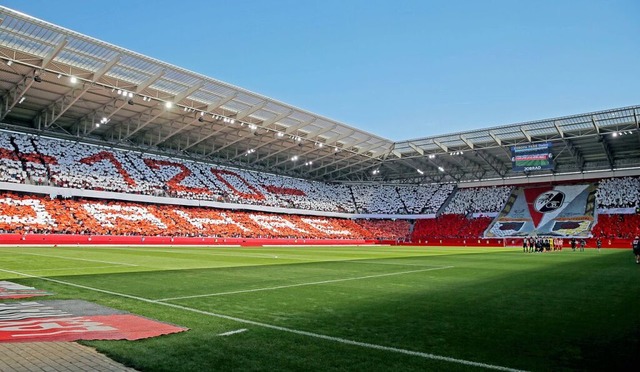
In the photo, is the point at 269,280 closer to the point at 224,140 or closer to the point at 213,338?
the point at 213,338

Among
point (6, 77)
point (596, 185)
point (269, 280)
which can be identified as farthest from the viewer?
point (596, 185)

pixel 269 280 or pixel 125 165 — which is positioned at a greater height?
pixel 125 165

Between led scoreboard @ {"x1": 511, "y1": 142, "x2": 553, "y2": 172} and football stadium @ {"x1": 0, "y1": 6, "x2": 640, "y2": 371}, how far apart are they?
236 millimetres

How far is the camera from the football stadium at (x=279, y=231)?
5.88m

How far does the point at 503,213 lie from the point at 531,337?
61.7 m

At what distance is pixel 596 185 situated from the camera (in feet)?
195

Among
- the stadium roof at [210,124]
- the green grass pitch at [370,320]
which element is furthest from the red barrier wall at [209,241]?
the green grass pitch at [370,320]

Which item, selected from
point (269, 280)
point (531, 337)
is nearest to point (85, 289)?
point (269, 280)

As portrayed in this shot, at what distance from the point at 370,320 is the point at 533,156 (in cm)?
4688

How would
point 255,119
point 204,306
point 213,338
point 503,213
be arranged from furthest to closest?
1. point 503,213
2. point 255,119
3. point 204,306
4. point 213,338

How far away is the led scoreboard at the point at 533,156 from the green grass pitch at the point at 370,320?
36.9 metres

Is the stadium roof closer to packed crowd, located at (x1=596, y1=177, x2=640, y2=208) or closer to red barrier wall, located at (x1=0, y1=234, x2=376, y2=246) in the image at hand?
packed crowd, located at (x1=596, y1=177, x2=640, y2=208)

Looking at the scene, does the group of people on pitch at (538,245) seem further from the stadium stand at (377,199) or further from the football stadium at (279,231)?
the stadium stand at (377,199)

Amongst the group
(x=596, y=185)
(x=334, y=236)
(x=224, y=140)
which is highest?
(x=224, y=140)
